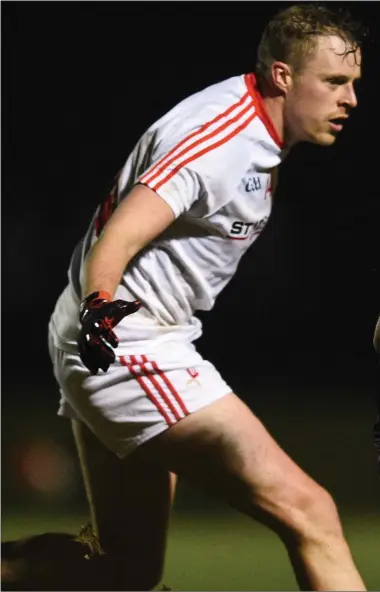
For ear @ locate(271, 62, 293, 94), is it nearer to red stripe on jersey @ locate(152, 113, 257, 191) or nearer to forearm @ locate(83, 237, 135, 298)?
red stripe on jersey @ locate(152, 113, 257, 191)

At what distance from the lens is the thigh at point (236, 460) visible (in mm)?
Result: 1884

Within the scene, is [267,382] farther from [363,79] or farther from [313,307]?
[363,79]

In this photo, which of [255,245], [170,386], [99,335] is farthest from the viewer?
[255,245]

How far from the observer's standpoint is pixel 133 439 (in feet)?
6.57

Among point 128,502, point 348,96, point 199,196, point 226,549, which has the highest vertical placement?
point 348,96

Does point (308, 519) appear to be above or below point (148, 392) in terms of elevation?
below

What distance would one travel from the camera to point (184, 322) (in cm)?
214

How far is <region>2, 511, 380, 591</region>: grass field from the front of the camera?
256 cm

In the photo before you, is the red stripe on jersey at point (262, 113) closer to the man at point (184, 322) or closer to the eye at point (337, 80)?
the man at point (184, 322)

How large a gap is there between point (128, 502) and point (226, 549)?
62 centimetres

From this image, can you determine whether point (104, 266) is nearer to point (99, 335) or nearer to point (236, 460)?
point (99, 335)

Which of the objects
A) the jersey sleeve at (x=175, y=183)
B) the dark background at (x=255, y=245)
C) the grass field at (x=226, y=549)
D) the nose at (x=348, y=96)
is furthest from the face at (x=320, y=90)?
the grass field at (x=226, y=549)

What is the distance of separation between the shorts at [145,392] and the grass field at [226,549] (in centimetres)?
63

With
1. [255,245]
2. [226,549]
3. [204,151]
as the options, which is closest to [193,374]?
[204,151]
